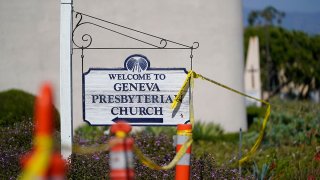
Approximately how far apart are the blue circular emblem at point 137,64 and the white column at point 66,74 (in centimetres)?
62

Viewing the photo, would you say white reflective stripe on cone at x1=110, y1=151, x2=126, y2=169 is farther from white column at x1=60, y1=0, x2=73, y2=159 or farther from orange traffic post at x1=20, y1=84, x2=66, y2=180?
white column at x1=60, y1=0, x2=73, y2=159

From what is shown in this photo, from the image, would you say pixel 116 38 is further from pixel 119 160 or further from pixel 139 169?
pixel 119 160

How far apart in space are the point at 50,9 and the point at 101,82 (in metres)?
9.08

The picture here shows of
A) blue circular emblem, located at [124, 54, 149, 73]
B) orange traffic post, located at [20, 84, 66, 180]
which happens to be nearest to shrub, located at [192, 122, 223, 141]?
blue circular emblem, located at [124, 54, 149, 73]

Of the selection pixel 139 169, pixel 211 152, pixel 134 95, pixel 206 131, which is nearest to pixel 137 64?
pixel 134 95

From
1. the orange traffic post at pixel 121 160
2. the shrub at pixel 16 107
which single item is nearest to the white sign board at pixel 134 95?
the orange traffic post at pixel 121 160

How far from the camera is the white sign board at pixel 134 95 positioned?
280 inches

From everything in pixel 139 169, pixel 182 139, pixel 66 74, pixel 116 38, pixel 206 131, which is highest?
pixel 116 38

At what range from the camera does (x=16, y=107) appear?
13.2 m

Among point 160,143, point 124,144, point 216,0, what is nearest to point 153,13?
point 216,0

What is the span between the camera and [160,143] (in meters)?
9.69

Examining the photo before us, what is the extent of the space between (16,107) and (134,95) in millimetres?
6562

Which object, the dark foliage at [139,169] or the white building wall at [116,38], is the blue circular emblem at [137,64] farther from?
the white building wall at [116,38]

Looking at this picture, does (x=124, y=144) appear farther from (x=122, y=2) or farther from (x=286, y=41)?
(x=286, y=41)
